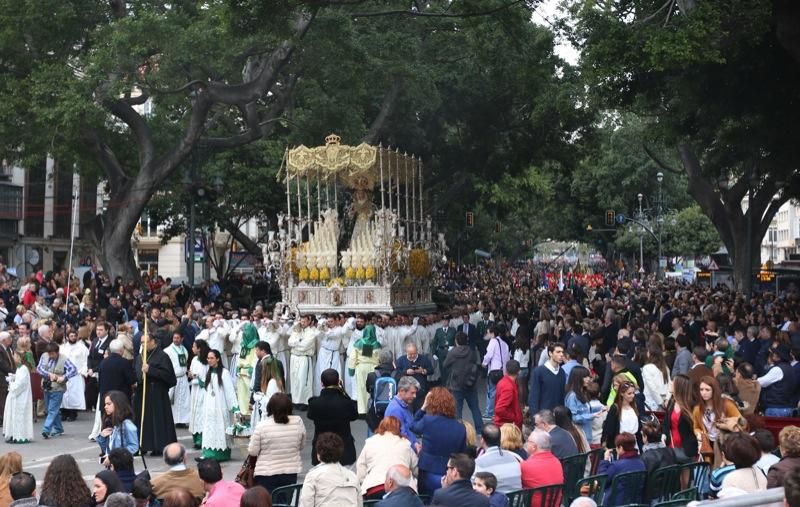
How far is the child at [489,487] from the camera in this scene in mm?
8156

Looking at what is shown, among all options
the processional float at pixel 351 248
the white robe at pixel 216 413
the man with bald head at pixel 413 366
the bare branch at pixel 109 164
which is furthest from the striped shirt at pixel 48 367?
the bare branch at pixel 109 164

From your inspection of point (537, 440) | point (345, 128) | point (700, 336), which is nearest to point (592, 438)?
point (537, 440)

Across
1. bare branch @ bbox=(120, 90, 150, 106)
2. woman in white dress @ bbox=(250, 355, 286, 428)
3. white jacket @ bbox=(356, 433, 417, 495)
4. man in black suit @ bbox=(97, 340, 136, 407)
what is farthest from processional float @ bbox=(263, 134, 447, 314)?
white jacket @ bbox=(356, 433, 417, 495)

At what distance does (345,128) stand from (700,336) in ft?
50.8

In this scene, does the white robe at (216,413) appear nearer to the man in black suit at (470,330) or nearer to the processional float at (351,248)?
the man in black suit at (470,330)

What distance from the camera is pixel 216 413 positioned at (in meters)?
14.6

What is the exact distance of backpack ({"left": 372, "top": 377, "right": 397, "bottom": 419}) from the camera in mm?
13102

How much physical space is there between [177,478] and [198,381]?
6.36 m

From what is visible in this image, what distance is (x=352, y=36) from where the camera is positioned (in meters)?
29.9

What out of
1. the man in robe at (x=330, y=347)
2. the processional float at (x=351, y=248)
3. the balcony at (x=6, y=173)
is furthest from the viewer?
the balcony at (x=6, y=173)

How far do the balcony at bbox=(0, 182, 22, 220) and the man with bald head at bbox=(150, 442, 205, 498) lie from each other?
4411cm

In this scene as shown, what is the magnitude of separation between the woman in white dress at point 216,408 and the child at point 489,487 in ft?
22.5

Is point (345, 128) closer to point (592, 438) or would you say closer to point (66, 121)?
point (66, 121)

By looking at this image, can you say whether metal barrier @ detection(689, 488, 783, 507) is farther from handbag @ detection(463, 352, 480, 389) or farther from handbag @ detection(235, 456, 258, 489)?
handbag @ detection(463, 352, 480, 389)
